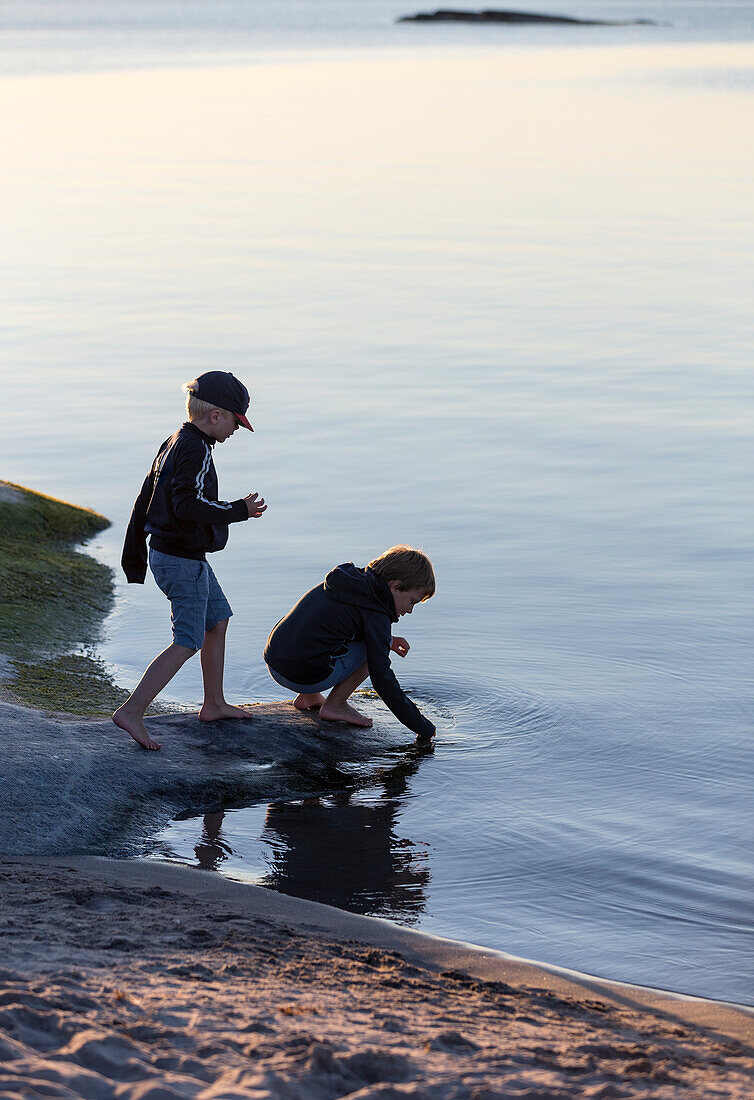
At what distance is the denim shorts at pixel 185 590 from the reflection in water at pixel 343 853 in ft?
2.70

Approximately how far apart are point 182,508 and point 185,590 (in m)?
0.41

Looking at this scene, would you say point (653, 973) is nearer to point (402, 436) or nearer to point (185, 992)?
point (185, 992)

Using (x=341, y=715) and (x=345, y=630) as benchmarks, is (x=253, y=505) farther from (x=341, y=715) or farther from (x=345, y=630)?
(x=341, y=715)

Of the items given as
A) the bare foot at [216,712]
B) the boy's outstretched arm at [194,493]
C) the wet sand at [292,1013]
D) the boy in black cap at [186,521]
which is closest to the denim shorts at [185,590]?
the boy in black cap at [186,521]

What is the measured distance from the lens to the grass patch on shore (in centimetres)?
733

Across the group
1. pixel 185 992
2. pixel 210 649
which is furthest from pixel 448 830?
pixel 185 992

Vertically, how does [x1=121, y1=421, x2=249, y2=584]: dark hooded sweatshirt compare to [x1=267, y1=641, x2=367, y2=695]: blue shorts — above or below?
above

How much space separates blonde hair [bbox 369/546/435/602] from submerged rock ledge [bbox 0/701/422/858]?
836 millimetres

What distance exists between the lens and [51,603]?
885cm

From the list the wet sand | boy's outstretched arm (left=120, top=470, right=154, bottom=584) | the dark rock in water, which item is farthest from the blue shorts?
the dark rock in water

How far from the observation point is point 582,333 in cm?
1720

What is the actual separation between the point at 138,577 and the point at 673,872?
2.68 m

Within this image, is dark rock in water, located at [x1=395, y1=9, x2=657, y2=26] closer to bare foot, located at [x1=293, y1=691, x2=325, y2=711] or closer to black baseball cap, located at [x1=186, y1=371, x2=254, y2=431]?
bare foot, located at [x1=293, y1=691, x2=325, y2=711]

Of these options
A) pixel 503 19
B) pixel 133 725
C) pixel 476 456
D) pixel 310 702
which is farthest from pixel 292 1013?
pixel 503 19
